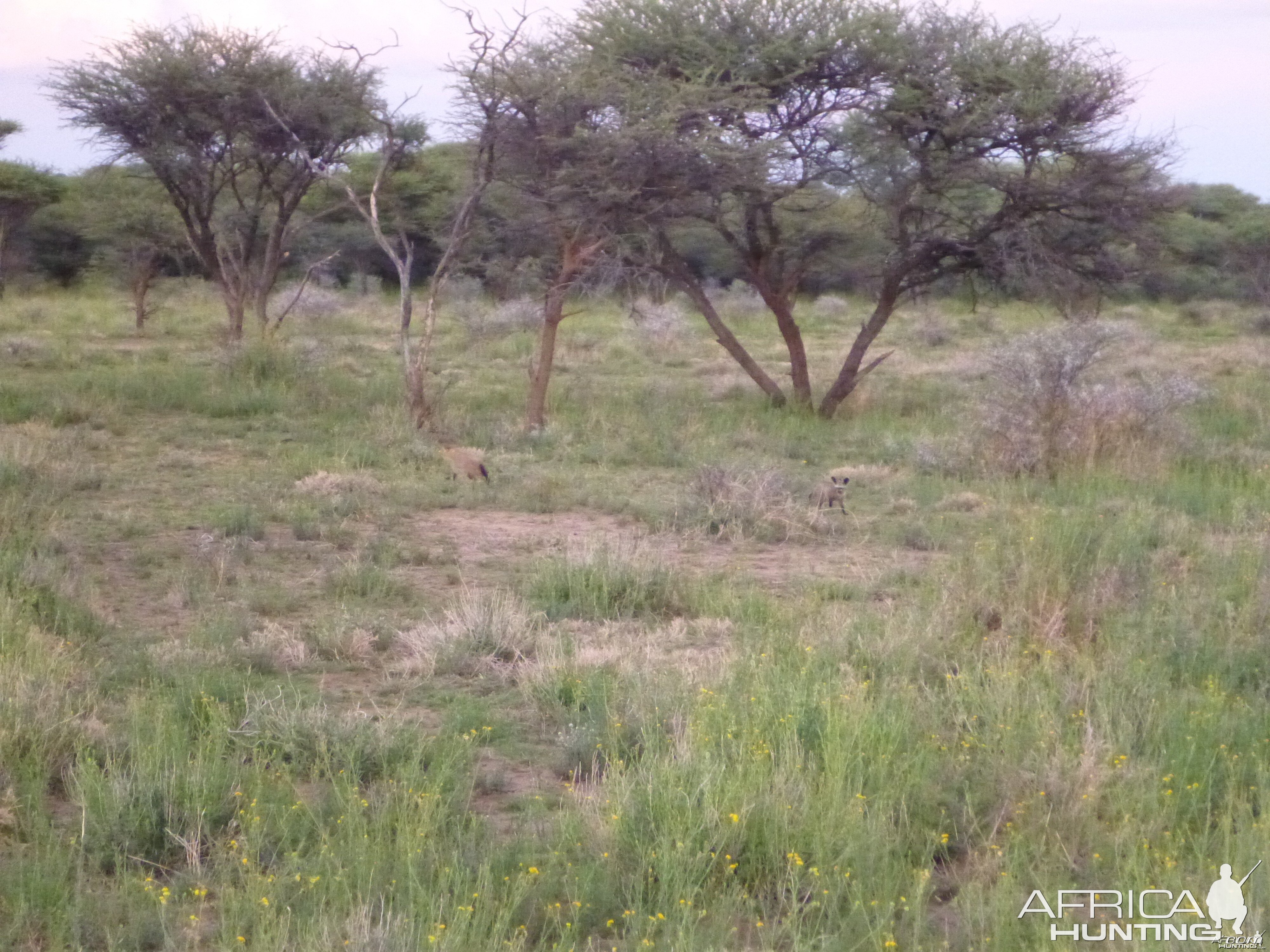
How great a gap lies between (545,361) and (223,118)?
7.04 m

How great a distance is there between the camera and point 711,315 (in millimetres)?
15320

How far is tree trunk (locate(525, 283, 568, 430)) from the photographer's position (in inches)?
488

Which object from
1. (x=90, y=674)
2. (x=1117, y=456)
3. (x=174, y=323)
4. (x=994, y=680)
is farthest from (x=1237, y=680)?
(x=174, y=323)

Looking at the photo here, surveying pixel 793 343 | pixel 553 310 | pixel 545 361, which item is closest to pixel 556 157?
pixel 553 310

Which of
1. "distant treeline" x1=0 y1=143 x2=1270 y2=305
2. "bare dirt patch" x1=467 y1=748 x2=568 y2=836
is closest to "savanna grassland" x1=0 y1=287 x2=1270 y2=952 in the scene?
"bare dirt patch" x1=467 y1=748 x2=568 y2=836

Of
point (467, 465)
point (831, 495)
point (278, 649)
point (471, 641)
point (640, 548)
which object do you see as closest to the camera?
point (278, 649)

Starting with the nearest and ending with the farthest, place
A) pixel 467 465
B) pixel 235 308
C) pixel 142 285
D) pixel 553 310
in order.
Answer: pixel 467 465, pixel 553 310, pixel 235 308, pixel 142 285

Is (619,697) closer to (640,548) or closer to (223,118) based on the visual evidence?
(640,548)

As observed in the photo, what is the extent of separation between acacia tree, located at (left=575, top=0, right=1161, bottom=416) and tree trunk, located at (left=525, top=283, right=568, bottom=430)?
1957mm

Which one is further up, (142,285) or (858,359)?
(142,285)

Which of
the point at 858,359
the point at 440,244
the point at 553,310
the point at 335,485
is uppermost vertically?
the point at 440,244

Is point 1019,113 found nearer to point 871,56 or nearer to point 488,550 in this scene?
point 871,56

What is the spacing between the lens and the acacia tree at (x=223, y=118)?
660 inches

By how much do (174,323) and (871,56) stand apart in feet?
50.7
